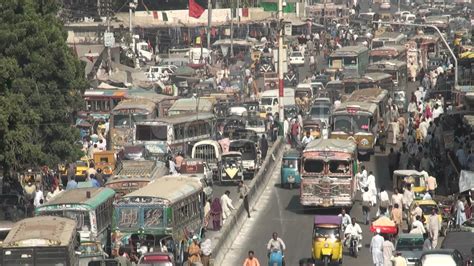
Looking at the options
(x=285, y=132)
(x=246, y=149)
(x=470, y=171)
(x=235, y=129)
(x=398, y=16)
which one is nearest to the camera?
(x=470, y=171)

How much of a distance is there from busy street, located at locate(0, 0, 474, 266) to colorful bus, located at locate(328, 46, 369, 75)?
0.12 meters

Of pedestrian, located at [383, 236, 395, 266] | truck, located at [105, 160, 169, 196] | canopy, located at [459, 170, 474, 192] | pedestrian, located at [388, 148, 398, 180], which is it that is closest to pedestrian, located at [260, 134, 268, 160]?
pedestrian, located at [388, 148, 398, 180]

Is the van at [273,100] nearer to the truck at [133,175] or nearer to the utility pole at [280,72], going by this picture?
the utility pole at [280,72]

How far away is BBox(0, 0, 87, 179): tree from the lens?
5200 centimetres

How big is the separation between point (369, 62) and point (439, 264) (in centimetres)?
6530

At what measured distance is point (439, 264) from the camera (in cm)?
3522

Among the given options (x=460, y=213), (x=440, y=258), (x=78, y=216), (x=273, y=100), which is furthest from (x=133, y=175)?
(x=273, y=100)

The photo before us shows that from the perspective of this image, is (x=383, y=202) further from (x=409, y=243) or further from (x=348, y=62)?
(x=348, y=62)

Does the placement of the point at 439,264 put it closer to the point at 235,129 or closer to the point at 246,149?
the point at 246,149

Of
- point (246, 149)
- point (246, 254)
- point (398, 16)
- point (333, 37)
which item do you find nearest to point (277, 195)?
point (246, 149)

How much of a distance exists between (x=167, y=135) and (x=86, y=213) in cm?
2303

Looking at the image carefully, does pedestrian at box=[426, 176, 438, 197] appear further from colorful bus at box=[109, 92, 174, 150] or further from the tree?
colorful bus at box=[109, 92, 174, 150]

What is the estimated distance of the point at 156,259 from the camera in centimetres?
3856

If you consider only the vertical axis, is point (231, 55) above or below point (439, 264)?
below
